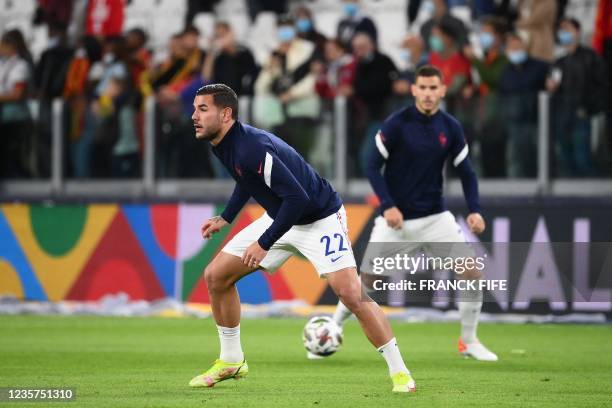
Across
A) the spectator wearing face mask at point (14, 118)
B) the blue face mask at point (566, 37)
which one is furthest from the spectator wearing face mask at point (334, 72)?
the spectator wearing face mask at point (14, 118)

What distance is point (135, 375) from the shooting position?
10.6m

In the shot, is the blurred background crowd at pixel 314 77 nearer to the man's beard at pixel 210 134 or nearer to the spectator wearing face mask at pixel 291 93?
the spectator wearing face mask at pixel 291 93

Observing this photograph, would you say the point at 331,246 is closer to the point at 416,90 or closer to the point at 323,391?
the point at 323,391

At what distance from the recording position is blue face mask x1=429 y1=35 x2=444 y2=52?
55.8 feet

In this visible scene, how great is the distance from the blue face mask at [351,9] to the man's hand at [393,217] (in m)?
7.90

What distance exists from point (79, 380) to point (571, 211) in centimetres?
786

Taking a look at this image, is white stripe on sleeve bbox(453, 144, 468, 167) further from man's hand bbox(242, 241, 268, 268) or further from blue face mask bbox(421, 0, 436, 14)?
blue face mask bbox(421, 0, 436, 14)

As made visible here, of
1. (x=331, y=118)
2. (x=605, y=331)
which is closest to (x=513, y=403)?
(x=605, y=331)

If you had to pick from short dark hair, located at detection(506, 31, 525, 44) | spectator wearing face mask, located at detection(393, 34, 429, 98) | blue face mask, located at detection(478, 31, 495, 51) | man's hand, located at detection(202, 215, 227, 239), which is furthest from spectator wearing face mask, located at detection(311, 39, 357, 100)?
man's hand, located at detection(202, 215, 227, 239)

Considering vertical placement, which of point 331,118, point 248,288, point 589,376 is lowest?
point 248,288

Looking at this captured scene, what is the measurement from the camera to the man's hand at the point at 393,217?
1180 cm

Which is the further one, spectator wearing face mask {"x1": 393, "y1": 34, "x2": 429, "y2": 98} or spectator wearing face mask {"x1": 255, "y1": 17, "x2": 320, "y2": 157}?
spectator wearing face mask {"x1": 255, "y1": 17, "x2": 320, "y2": 157}

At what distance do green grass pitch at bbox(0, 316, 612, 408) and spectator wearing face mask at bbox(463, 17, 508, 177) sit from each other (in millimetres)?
2035

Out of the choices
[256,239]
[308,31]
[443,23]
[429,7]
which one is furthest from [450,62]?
[256,239]
